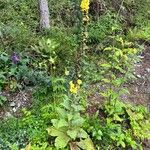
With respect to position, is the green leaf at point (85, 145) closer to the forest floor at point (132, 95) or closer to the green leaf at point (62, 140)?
the green leaf at point (62, 140)

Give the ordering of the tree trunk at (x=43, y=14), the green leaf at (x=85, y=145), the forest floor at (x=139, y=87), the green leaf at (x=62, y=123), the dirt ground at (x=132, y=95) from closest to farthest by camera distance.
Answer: the green leaf at (x=62, y=123), the green leaf at (x=85, y=145), the dirt ground at (x=132, y=95), the forest floor at (x=139, y=87), the tree trunk at (x=43, y=14)

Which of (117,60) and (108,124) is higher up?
(117,60)

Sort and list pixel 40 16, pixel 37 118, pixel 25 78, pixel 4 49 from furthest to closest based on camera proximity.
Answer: pixel 40 16
pixel 4 49
pixel 25 78
pixel 37 118

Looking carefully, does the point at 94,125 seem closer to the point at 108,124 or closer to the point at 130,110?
the point at 108,124

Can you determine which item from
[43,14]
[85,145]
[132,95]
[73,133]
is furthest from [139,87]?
[43,14]

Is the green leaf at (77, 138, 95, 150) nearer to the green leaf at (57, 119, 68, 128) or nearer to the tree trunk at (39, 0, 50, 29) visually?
the green leaf at (57, 119, 68, 128)

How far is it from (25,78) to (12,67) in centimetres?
29

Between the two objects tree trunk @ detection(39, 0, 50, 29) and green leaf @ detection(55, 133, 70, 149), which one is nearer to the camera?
green leaf @ detection(55, 133, 70, 149)

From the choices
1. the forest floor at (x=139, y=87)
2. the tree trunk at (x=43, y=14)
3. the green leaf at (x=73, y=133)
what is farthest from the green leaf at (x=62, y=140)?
the tree trunk at (x=43, y=14)

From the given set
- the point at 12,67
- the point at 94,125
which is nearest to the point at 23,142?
the point at 94,125

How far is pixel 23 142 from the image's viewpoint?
5.52 metres

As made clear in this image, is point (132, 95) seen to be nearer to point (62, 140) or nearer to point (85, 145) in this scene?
point (85, 145)

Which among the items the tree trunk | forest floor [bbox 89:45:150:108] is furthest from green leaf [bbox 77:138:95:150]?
the tree trunk

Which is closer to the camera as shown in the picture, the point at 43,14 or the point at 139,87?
the point at 139,87
